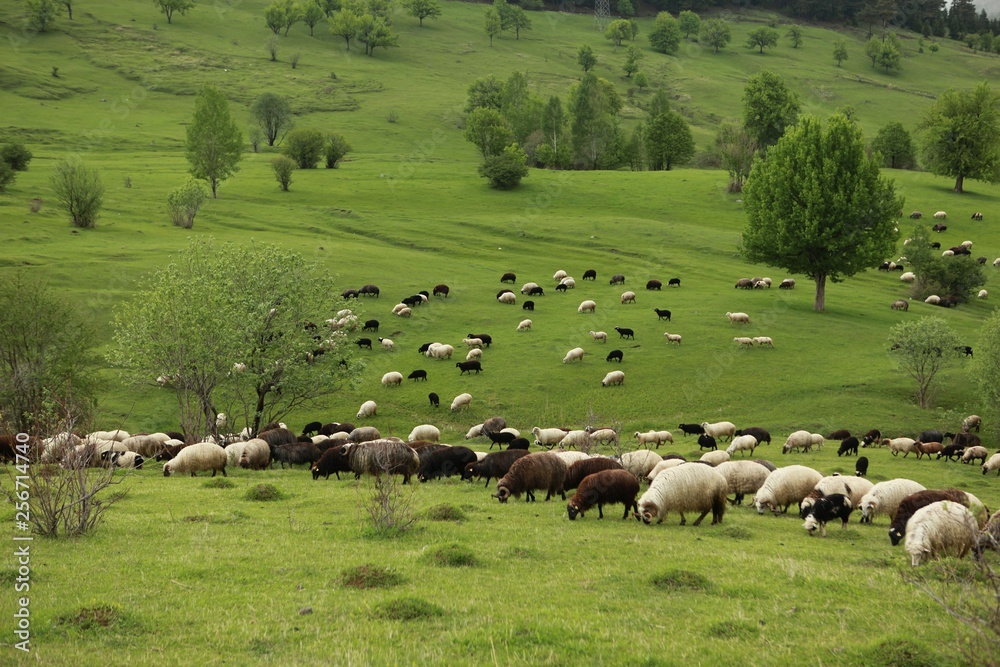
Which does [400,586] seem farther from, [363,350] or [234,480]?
[363,350]

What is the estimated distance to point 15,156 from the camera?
275 ft

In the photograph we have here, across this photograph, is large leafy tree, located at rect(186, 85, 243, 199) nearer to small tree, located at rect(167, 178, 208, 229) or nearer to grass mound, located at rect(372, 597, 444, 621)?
small tree, located at rect(167, 178, 208, 229)

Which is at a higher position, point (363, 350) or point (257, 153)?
point (257, 153)

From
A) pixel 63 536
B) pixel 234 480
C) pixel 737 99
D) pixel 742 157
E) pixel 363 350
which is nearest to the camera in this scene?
pixel 63 536

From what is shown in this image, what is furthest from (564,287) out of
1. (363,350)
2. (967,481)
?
(967,481)

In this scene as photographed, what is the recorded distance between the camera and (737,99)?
164500 millimetres

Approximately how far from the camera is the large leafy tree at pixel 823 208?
54.4 meters

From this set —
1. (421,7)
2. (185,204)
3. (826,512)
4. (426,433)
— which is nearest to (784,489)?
(826,512)

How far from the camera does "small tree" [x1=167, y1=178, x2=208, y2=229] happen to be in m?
72.1

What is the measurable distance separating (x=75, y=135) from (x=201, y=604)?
118 metres

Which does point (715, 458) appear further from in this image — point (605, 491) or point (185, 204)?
point (185, 204)

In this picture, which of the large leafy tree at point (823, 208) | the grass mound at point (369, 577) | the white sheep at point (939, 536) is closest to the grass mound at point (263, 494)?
the grass mound at point (369, 577)

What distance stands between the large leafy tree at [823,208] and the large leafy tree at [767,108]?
52.4m

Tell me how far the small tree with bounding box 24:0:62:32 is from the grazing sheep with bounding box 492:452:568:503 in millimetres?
169940
